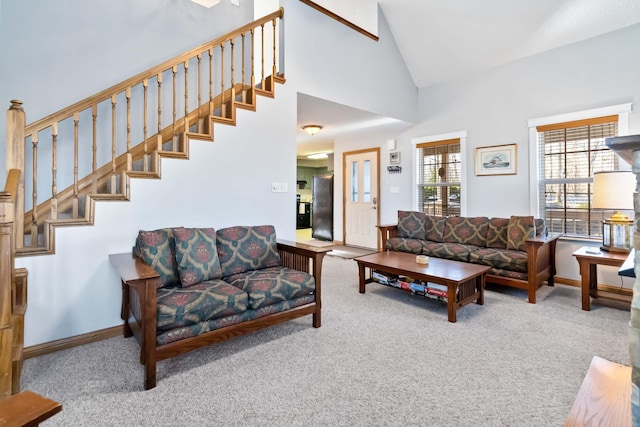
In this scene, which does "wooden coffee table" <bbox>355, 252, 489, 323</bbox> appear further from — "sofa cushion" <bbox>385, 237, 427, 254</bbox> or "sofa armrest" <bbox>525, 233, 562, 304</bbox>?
"sofa cushion" <bbox>385, 237, 427, 254</bbox>

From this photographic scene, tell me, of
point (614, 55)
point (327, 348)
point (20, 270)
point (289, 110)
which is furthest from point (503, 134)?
point (20, 270)

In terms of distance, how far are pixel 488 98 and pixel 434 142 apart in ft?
3.32

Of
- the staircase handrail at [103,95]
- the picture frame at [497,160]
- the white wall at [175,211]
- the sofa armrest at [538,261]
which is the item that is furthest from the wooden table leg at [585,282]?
the staircase handrail at [103,95]

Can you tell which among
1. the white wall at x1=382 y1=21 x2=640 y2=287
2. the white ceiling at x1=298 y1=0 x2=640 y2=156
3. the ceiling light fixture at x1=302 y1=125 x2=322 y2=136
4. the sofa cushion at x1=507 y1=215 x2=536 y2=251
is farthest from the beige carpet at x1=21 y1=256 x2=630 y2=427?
the ceiling light fixture at x1=302 y1=125 x2=322 y2=136

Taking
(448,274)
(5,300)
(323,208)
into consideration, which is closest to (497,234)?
(448,274)

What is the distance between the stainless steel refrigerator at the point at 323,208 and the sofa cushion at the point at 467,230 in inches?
135

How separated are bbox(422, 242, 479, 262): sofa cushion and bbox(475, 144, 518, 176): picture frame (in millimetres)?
1320

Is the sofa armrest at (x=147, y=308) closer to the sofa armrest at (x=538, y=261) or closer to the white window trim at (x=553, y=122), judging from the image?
the sofa armrest at (x=538, y=261)

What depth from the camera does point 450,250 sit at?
13.5 feet

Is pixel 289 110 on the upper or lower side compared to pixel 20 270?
upper

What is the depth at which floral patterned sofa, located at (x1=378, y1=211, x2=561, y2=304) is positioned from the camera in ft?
11.5

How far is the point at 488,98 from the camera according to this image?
15.9ft

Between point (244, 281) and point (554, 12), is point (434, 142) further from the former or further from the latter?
point (244, 281)

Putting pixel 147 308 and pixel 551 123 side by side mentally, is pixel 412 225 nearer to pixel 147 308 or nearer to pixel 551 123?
pixel 551 123
